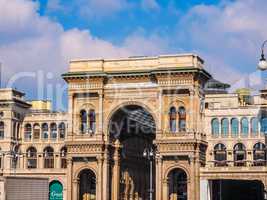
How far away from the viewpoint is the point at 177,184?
88.1m

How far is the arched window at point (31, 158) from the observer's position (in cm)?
10988

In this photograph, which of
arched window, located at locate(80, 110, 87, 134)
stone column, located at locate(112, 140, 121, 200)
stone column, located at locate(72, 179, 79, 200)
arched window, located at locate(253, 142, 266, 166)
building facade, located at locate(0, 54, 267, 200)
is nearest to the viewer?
building facade, located at locate(0, 54, 267, 200)

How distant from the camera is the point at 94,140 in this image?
88.1m

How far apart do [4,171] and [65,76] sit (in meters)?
23.9

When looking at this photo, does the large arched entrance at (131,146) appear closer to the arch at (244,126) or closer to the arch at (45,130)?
the arch at (244,126)

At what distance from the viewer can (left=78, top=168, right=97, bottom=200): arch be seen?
90.5 metres

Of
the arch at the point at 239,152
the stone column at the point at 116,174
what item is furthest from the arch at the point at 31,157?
the arch at the point at 239,152

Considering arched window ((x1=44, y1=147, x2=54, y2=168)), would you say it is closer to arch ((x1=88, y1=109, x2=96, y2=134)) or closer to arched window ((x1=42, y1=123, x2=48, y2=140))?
arched window ((x1=42, y1=123, x2=48, y2=140))

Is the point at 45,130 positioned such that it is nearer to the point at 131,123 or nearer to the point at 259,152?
the point at 131,123

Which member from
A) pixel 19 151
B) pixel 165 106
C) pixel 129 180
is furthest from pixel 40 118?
pixel 165 106

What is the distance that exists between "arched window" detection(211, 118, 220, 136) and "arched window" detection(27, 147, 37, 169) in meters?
30.2

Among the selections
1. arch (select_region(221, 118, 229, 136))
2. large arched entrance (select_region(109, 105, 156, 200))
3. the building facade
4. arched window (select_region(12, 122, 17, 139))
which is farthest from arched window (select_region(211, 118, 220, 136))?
arched window (select_region(12, 122, 17, 139))

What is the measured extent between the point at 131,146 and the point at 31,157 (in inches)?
782

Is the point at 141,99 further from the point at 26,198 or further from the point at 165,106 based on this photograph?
the point at 26,198
